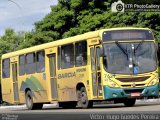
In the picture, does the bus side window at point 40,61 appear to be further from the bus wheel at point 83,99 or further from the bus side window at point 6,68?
the bus side window at point 6,68

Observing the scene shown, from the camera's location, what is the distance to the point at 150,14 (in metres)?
34.3

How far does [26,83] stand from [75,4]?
1837cm

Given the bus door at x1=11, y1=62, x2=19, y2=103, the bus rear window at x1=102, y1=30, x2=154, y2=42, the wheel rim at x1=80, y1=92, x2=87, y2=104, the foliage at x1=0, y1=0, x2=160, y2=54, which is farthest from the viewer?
the foliage at x1=0, y1=0, x2=160, y2=54

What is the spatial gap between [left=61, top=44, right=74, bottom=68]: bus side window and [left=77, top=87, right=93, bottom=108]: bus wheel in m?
1.17

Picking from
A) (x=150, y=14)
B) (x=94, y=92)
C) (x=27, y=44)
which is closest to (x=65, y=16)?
(x=27, y=44)

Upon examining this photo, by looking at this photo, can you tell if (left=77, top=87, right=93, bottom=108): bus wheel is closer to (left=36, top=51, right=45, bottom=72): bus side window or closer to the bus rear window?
the bus rear window

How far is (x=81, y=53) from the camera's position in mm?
19672

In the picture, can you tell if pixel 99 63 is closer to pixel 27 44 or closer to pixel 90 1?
pixel 90 1

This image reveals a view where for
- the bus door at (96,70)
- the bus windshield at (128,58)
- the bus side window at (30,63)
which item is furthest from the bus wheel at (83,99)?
the bus side window at (30,63)

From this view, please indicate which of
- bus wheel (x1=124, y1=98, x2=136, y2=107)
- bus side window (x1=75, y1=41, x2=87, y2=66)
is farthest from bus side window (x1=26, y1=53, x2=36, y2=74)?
bus wheel (x1=124, y1=98, x2=136, y2=107)

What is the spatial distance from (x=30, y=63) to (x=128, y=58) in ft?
22.6

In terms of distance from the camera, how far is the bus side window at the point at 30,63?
24000 mm

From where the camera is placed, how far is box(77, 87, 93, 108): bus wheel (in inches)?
766

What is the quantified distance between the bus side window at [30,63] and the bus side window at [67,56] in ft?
9.99
